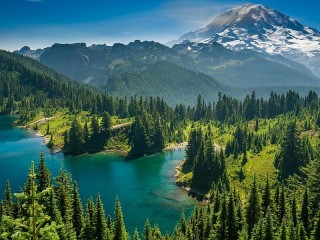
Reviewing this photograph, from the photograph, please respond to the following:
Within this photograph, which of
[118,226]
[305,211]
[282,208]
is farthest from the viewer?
[282,208]

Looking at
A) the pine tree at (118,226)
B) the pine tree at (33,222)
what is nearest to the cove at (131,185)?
the pine tree at (118,226)

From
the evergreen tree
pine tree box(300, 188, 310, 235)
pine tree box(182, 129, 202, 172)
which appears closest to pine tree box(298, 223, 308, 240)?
pine tree box(300, 188, 310, 235)

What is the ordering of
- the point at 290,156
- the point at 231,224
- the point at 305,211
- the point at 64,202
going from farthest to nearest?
the point at 290,156 → the point at 305,211 → the point at 231,224 → the point at 64,202

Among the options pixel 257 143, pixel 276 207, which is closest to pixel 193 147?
pixel 257 143

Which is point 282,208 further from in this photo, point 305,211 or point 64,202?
point 64,202

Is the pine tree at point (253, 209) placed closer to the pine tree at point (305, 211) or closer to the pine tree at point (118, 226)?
the pine tree at point (305, 211)

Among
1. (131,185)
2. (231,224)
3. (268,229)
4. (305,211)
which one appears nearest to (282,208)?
(305,211)

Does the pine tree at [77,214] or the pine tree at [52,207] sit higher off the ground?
the pine tree at [52,207]

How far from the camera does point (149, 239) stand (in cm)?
7750

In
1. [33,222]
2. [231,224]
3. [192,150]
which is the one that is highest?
[33,222]

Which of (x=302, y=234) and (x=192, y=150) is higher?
(x=192, y=150)

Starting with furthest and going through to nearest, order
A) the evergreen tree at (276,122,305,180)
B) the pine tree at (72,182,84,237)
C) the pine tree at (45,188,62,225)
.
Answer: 1. the evergreen tree at (276,122,305,180)
2. the pine tree at (72,182,84,237)
3. the pine tree at (45,188,62,225)

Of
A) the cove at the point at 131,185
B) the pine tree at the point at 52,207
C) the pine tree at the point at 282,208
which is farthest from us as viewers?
the cove at the point at 131,185

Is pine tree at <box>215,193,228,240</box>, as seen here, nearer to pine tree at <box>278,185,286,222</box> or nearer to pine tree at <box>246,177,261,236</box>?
pine tree at <box>246,177,261,236</box>
